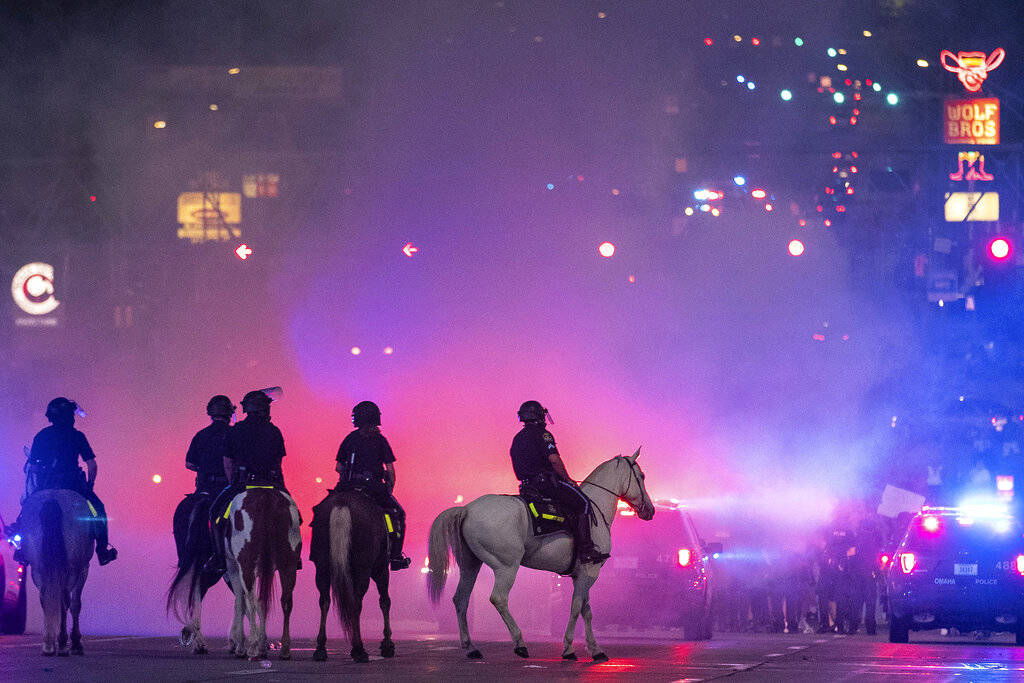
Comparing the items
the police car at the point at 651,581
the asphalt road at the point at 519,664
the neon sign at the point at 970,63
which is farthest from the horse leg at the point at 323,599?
the neon sign at the point at 970,63

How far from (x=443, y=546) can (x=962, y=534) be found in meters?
7.05

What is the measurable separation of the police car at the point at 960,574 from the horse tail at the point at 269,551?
8.13m

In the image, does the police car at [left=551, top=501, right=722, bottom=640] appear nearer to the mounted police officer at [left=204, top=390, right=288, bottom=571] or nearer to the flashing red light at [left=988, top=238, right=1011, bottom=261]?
the flashing red light at [left=988, top=238, right=1011, bottom=261]

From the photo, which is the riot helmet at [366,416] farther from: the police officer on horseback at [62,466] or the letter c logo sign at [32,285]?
the letter c logo sign at [32,285]

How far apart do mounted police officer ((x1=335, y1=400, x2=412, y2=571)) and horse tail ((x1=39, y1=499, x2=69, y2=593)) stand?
221cm

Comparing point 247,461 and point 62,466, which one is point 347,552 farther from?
point 62,466

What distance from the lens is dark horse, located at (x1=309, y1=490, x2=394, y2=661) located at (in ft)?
43.8

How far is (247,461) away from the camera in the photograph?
13.9 m

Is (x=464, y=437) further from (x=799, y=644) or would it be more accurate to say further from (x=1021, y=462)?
(x=799, y=644)

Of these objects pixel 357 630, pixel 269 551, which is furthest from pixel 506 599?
pixel 269 551

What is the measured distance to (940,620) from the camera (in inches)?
736

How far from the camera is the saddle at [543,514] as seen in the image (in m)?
14.5

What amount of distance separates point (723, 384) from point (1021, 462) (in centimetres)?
746

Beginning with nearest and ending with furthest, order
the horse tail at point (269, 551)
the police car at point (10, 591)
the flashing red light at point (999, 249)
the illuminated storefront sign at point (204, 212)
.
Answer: the horse tail at point (269, 551), the police car at point (10, 591), the flashing red light at point (999, 249), the illuminated storefront sign at point (204, 212)
